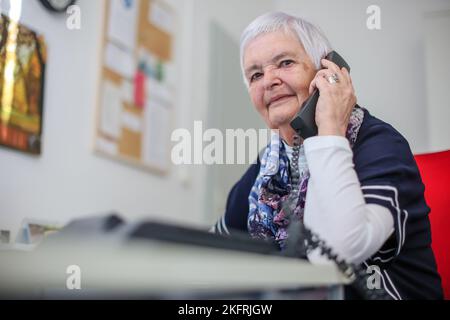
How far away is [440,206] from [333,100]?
34cm

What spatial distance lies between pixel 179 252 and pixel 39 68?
0.88 m

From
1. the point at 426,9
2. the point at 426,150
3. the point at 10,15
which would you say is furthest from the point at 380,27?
the point at 10,15

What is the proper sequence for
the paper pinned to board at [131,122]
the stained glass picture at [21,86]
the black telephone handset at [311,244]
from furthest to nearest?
1. the paper pinned to board at [131,122]
2. the stained glass picture at [21,86]
3. the black telephone handset at [311,244]

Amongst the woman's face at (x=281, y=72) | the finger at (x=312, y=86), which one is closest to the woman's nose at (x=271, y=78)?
the woman's face at (x=281, y=72)

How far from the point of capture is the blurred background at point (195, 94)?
0.99 m

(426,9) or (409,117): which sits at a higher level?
(426,9)

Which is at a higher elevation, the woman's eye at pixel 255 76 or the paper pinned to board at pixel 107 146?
the woman's eye at pixel 255 76

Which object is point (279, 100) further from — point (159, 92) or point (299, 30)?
point (159, 92)

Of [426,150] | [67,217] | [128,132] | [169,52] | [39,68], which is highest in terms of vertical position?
[169,52]

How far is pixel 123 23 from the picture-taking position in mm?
1404

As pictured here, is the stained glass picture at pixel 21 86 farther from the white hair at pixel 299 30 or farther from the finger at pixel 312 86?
the finger at pixel 312 86

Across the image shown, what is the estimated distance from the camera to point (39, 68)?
1.16m

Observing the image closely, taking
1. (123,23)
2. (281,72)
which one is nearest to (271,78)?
(281,72)

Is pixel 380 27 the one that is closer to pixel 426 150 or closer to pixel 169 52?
pixel 426 150
